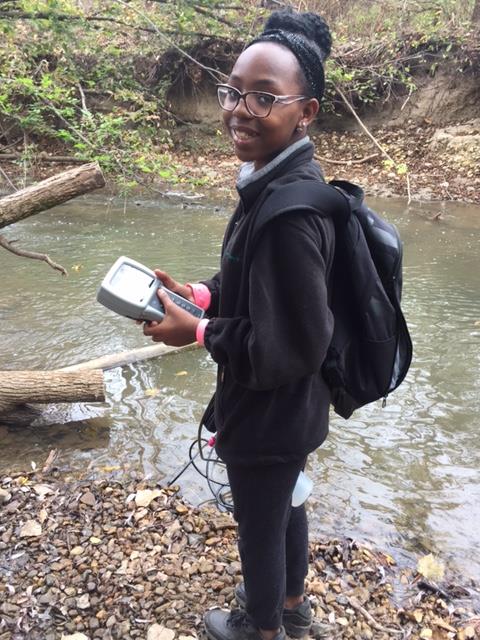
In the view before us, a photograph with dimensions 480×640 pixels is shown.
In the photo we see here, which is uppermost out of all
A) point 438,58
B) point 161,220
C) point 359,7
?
point 359,7

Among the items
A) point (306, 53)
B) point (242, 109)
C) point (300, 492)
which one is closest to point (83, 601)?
point (300, 492)

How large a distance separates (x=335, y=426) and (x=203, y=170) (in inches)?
407

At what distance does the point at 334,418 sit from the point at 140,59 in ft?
41.7

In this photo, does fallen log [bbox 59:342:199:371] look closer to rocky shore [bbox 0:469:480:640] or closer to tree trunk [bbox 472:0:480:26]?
rocky shore [bbox 0:469:480:640]

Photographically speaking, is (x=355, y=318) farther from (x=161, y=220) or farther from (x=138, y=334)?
(x=161, y=220)

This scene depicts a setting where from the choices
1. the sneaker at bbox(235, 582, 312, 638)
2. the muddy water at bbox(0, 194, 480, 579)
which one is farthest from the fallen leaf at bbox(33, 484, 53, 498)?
the sneaker at bbox(235, 582, 312, 638)

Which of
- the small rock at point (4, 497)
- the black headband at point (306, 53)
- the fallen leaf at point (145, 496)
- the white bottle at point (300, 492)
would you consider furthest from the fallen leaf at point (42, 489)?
the black headband at point (306, 53)

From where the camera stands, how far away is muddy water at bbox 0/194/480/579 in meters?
3.14

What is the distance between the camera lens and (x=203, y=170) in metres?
13.1

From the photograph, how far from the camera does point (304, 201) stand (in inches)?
Answer: 51.3

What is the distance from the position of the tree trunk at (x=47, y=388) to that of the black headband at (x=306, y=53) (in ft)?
9.51

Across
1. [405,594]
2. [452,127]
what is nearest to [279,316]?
[405,594]

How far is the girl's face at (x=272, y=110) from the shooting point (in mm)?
1414

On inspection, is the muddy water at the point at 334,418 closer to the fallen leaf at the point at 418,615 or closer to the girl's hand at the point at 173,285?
the fallen leaf at the point at 418,615
